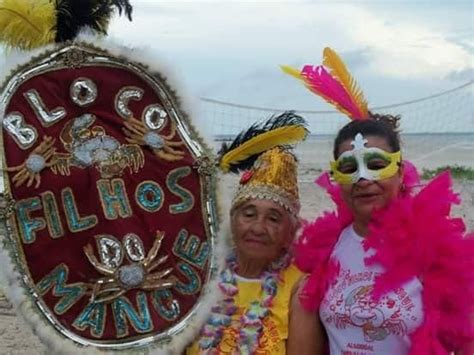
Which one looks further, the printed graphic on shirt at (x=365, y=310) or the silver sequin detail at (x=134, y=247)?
the silver sequin detail at (x=134, y=247)

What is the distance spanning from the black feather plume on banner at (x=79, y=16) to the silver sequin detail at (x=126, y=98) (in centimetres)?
24

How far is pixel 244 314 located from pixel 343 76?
0.93 metres

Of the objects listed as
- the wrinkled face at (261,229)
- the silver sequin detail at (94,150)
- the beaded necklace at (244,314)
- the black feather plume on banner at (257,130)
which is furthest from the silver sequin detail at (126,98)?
the beaded necklace at (244,314)

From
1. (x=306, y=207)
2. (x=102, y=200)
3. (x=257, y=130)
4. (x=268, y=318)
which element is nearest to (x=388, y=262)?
(x=268, y=318)

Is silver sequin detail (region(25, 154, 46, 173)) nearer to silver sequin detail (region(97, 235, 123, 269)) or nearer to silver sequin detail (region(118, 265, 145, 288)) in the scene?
silver sequin detail (region(97, 235, 123, 269))

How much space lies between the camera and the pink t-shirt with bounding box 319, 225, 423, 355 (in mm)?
2498

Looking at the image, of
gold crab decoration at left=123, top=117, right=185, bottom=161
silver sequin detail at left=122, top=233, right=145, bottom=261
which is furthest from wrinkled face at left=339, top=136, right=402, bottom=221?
silver sequin detail at left=122, top=233, right=145, bottom=261

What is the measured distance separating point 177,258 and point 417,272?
863 mm

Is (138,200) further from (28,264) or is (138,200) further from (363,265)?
(363,265)

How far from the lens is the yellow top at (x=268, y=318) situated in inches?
110

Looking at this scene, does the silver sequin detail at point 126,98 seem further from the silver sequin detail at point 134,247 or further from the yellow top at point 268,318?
the yellow top at point 268,318

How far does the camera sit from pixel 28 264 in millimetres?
2754

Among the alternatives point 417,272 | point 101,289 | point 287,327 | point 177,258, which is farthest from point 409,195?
point 101,289

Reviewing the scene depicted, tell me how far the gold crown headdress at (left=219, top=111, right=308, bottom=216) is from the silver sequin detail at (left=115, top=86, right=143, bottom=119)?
0.38m
